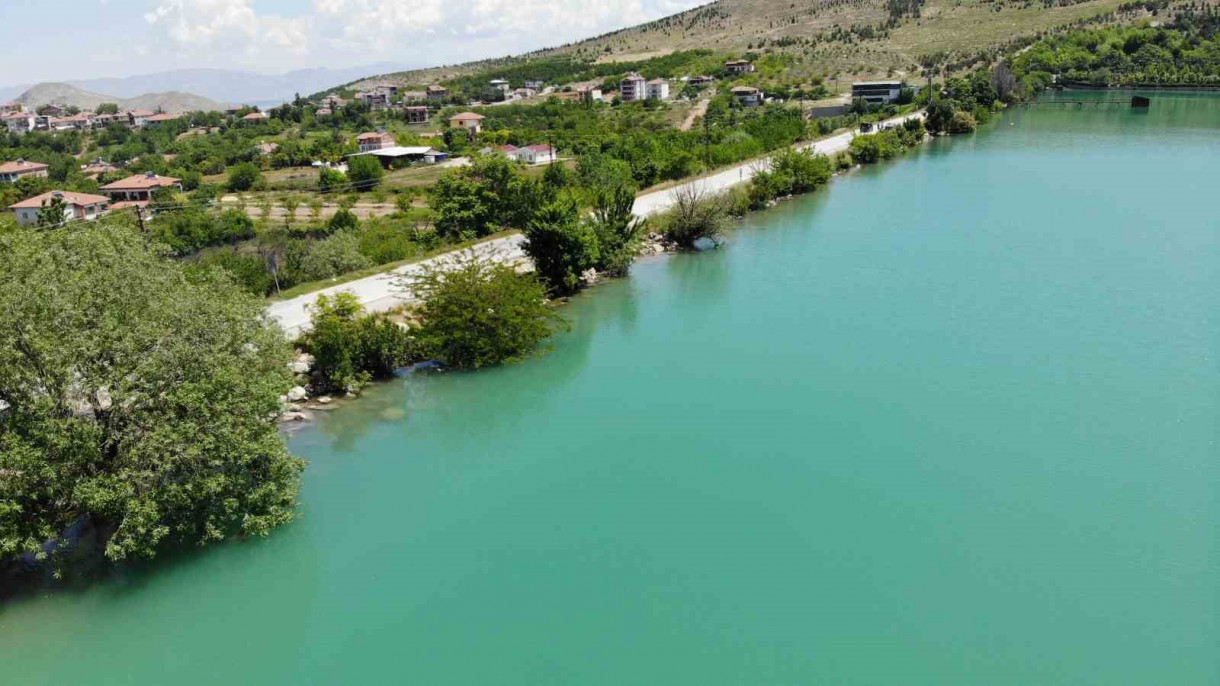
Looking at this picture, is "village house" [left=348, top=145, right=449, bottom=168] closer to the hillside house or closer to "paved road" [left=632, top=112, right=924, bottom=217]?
"paved road" [left=632, top=112, right=924, bottom=217]

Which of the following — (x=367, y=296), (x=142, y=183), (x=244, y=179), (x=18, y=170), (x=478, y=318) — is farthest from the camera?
(x=18, y=170)

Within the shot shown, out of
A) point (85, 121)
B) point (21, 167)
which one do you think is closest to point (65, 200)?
point (21, 167)

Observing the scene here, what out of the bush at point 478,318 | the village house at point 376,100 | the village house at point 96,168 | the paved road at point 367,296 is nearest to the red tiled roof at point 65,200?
the village house at point 96,168

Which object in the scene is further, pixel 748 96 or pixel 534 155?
pixel 748 96

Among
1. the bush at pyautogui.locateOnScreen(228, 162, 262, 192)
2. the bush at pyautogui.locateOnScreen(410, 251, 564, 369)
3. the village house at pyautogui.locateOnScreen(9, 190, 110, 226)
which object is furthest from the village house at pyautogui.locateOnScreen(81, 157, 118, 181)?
the bush at pyautogui.locateOnScreen(410, 251, 564, 369)

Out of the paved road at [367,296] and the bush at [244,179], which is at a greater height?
the bush at [244,179]

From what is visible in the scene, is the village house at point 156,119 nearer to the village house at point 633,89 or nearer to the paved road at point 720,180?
the village house at point 633,89

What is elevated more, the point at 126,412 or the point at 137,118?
the point at 137,118

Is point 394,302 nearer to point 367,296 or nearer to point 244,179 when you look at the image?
point 367,296
